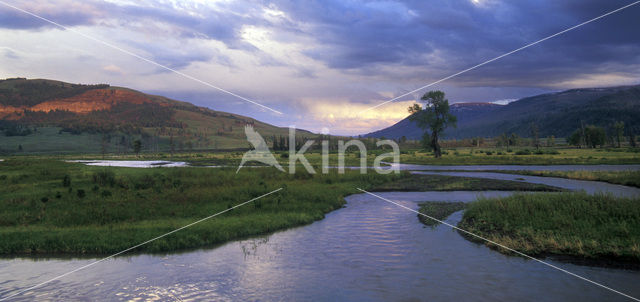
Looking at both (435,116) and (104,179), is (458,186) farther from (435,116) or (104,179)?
(435,116)

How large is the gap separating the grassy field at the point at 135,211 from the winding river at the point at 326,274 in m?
1.34

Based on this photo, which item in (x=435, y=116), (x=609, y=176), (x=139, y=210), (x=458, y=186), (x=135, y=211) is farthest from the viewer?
(x=435, y=116)

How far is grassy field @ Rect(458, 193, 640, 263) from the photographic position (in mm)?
16016

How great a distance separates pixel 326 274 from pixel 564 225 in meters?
12.0

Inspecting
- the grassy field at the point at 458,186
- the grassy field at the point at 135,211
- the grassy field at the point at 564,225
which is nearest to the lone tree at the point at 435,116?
the grassy field at the point at 458,186

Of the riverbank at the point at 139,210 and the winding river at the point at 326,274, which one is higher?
the riverbank at the point at 139,210

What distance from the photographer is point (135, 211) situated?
24.2 m

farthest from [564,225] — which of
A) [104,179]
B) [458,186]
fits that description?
[104,179]

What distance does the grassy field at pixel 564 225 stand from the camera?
16.0 meters

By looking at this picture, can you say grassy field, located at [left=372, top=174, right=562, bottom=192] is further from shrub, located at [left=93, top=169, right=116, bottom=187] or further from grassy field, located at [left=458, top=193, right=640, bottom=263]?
shrub, located at [left=93, top=169, right=116, bottom=187]

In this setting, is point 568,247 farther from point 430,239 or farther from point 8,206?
point 8,206

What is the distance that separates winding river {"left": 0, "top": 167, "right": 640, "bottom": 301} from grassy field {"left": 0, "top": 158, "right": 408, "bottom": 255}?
1341 millimetres

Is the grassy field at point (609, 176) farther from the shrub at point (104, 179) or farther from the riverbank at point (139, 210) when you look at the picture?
the shrub at point (104, 179)

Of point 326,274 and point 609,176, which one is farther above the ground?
point 609,176
